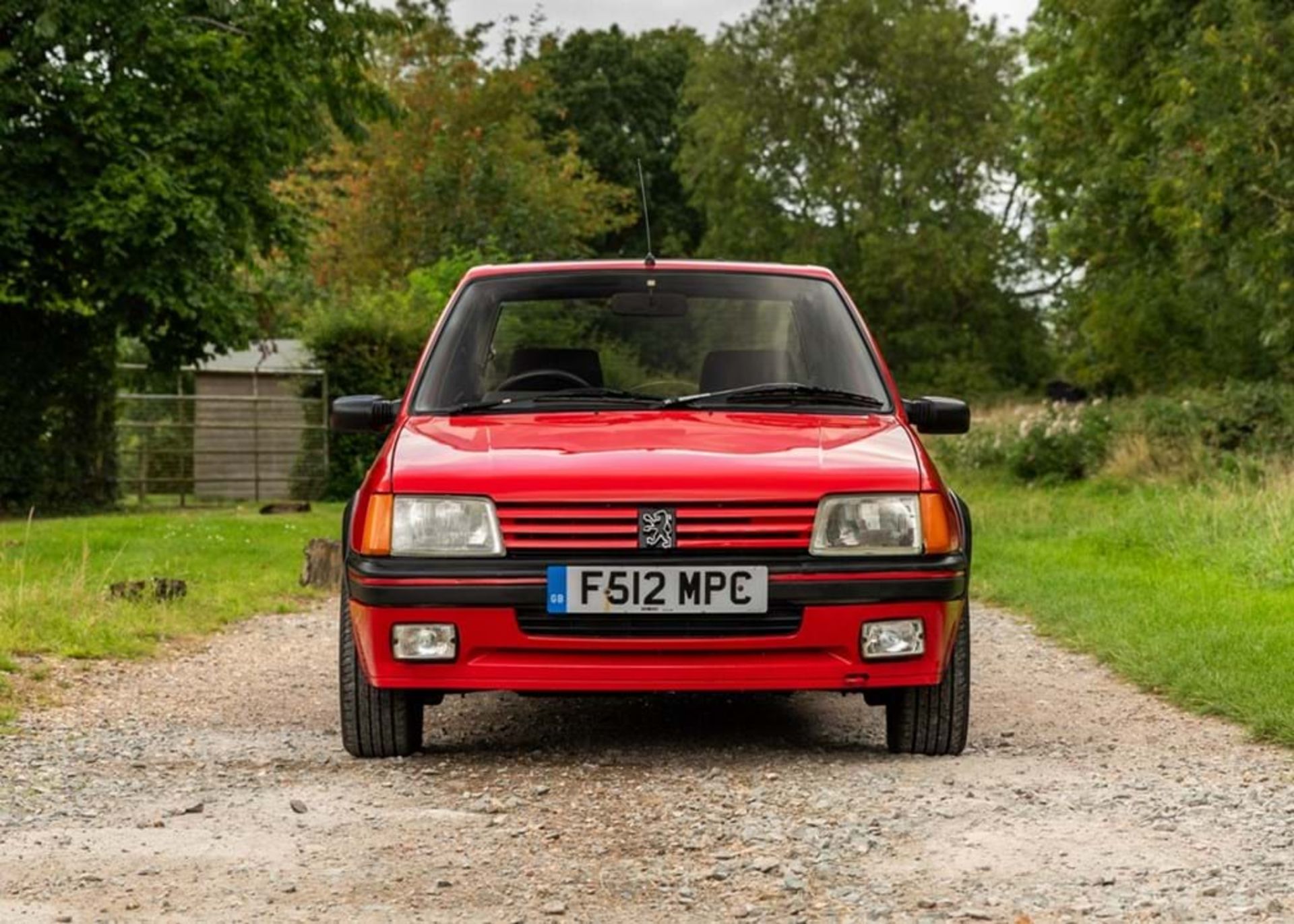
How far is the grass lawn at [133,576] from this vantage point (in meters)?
10.6

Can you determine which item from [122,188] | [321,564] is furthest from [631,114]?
[321,564]

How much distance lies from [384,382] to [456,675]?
25.8 metres

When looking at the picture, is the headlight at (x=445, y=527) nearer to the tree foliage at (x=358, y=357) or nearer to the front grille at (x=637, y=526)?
the front grille at (x=637, y=526)

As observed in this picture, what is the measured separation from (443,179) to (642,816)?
4063cm

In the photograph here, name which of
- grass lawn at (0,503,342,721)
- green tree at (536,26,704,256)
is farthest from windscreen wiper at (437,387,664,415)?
green tree at (536,26,704,256)

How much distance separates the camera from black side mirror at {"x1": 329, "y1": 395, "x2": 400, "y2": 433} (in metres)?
7.53

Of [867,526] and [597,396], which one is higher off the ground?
[597,396]

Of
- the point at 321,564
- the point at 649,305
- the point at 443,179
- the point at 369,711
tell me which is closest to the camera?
the point at 369,711

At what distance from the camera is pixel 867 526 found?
20.9 ft

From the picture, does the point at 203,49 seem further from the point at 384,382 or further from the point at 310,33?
the point at 384,382

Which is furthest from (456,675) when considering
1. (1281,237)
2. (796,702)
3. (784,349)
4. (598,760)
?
(1281,237)

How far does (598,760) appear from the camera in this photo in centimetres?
679

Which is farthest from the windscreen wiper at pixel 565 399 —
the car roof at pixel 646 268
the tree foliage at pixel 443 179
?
the tree foliage at pixel 443 179

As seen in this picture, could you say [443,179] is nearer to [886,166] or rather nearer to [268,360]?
[268,360]
